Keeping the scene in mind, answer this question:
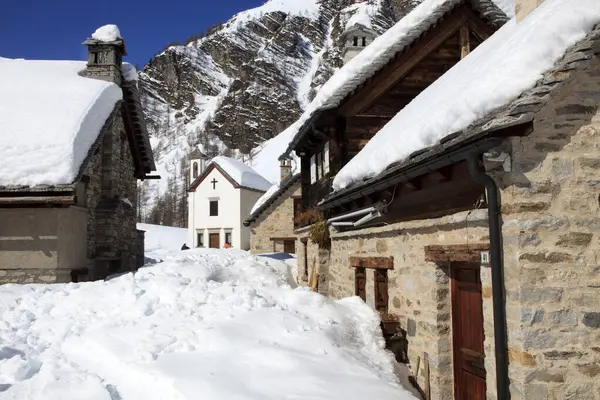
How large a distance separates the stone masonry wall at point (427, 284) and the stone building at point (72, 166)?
321 inches

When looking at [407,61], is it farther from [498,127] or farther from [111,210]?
[111,210]

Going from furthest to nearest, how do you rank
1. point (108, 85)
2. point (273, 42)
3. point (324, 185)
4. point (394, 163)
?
point (273, 42)
point (108, 85)
point (324, 185)
point (394, 163)

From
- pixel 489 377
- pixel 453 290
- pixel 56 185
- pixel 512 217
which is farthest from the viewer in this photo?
pixel 56 185

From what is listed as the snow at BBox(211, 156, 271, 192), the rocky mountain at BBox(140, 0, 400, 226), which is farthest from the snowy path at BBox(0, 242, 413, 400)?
the rocky mountain at BBox(140, 0, 400, 226)

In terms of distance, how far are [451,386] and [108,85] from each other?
14183 mm

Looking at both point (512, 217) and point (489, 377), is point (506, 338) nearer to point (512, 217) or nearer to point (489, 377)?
point (489, 377)

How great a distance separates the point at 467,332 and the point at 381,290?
2.78 m

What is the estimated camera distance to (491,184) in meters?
4.81

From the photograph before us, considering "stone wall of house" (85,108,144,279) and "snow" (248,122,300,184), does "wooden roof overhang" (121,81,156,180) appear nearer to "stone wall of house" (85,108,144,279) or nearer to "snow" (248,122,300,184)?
"stone wall of house" (85,108,144,279)

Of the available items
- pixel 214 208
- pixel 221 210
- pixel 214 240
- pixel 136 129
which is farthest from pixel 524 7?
pixel 214 240

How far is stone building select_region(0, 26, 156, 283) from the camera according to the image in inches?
484

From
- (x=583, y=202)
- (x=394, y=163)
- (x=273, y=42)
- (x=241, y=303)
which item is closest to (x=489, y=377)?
(x=583, y=202)

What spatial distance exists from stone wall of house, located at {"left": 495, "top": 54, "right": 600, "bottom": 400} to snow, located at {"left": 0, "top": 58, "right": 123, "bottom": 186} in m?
10.7

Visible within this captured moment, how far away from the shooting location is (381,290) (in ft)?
28.8
